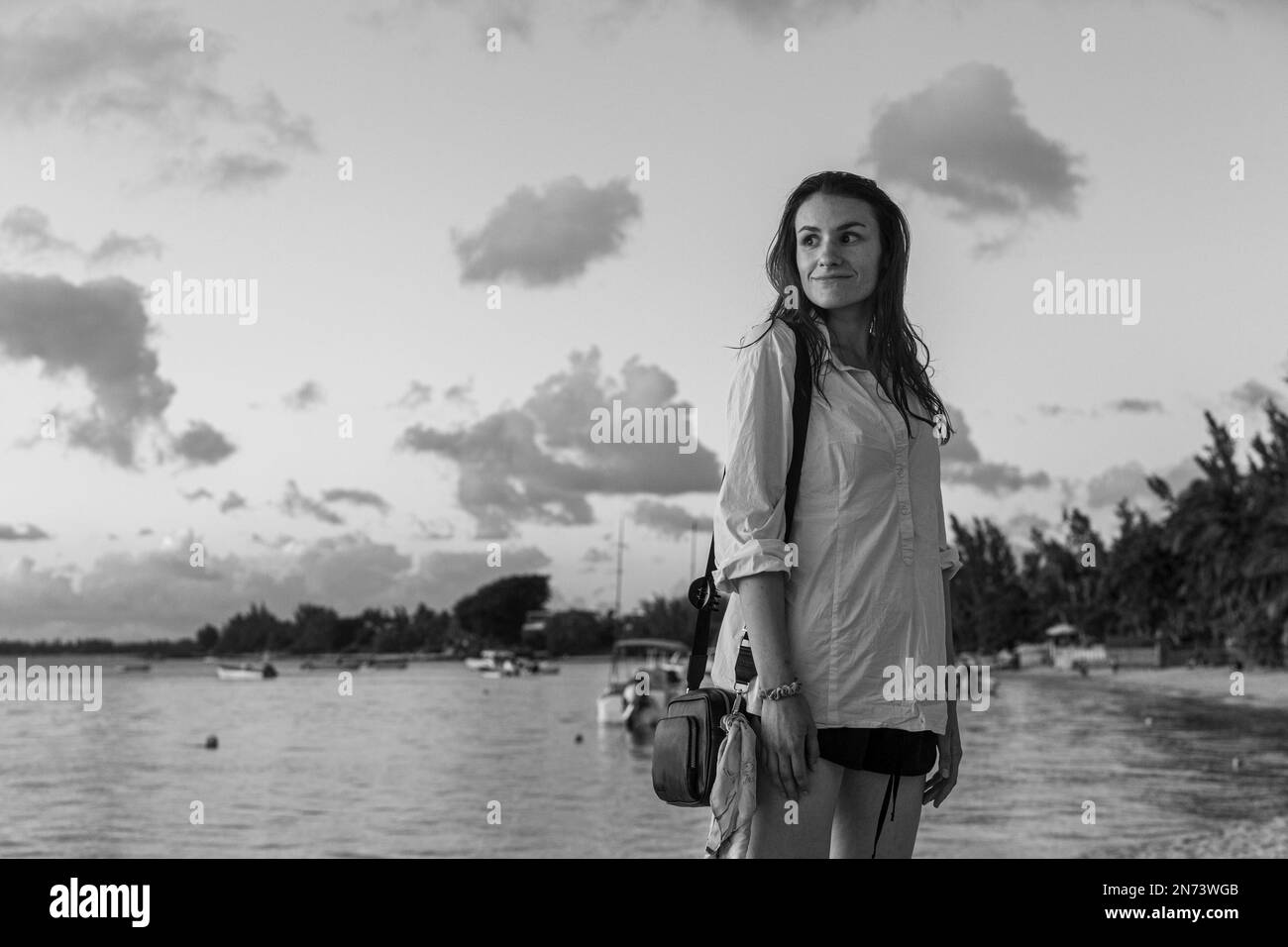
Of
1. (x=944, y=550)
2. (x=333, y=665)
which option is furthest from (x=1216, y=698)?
(x=333, y=665)

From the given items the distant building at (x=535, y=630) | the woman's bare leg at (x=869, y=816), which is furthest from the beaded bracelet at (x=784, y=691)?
the distant building at (x=535, y=630)

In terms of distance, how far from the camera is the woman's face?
2.59m

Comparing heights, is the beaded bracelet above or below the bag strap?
below

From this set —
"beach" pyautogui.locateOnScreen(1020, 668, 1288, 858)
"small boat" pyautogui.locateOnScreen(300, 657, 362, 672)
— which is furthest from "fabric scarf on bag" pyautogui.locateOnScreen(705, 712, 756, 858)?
"small boat" pyautogui.locateOnScreen(300, 657, 362, 672)

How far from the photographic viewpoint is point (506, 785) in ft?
132

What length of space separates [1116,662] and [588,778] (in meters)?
60.2

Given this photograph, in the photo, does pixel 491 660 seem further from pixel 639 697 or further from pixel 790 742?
pixel 790 742

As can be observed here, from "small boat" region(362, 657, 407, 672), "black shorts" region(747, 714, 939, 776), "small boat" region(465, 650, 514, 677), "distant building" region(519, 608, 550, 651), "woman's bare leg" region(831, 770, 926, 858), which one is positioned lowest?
"small boat" region(362, 657, 407, 672)

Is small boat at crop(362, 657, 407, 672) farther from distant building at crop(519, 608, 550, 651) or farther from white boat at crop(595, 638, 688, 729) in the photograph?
white boat at crop(595, 638, 688, 729)

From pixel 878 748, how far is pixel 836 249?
37.7 inches

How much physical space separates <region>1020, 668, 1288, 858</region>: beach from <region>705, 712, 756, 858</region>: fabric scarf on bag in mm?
15274

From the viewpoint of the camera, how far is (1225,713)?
51.2 meters

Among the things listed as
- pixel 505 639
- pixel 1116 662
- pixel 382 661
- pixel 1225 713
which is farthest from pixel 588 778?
pixel 382 661

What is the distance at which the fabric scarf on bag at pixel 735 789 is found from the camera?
7.67ft
